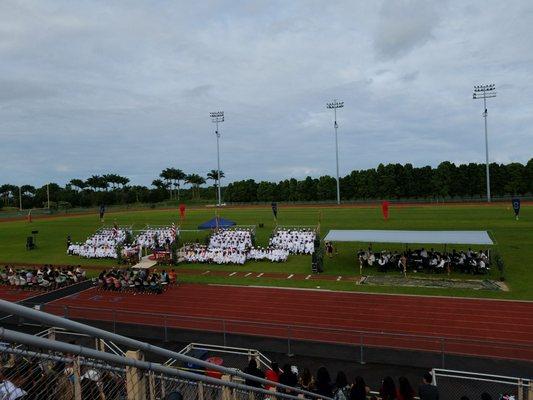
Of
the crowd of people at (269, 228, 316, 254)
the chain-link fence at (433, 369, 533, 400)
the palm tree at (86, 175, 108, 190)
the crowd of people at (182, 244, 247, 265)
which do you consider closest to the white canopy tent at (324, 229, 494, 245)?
the crowd of people at (269, 228, 316, 254)

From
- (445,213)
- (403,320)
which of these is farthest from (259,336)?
(445,213)

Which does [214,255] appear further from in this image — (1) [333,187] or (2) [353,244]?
(1) [333,187]

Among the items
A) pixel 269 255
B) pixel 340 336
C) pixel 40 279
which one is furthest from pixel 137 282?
pixel 340 336

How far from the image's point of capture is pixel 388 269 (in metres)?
26.3

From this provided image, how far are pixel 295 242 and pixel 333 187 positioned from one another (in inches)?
2776

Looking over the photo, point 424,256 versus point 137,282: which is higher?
point 424,256

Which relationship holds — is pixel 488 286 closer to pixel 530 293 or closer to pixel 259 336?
pixel 530 293

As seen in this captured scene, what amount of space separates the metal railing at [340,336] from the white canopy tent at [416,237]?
965 cm

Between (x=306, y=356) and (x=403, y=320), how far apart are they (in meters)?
5.54

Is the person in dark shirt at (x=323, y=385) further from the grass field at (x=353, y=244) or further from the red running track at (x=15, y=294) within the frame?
the red running track at (x=15, y=294)

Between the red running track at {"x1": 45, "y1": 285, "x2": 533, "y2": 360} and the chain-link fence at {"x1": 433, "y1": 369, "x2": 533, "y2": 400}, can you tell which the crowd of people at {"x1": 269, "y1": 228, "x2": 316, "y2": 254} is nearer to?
the red running track at {"x1": 45, "y1": 285, "x2": 533, "y2": 360}

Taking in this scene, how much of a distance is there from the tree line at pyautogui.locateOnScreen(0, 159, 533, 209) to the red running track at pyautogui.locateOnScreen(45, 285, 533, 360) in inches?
3104

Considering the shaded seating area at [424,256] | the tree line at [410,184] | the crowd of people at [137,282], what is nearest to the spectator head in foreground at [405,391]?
the shaded seating area at [424,256]

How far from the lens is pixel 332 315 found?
691 inches
